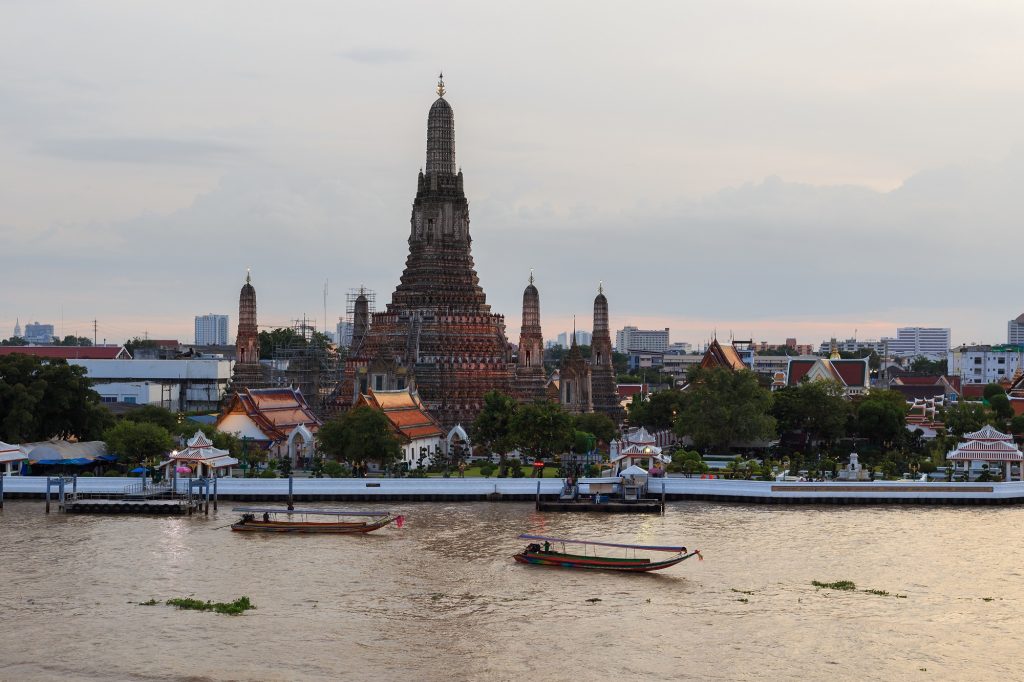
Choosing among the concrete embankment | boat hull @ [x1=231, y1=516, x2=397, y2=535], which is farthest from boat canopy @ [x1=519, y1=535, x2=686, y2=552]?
the concrete embankment

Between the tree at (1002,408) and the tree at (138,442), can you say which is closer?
the tree at (138,442)

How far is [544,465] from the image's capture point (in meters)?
80.5

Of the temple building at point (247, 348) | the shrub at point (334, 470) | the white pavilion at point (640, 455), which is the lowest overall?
the shrub at point (334, 470)

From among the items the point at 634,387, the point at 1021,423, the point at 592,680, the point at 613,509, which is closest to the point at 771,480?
the point at 613,509

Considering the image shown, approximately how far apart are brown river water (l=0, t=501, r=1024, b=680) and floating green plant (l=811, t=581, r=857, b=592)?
2.14ft

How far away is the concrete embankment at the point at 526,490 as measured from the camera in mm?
68875

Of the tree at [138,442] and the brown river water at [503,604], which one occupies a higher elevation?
the tree at [138,442]

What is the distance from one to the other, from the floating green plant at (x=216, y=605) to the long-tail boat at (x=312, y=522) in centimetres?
1467

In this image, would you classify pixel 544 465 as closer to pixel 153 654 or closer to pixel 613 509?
pixel 613 509

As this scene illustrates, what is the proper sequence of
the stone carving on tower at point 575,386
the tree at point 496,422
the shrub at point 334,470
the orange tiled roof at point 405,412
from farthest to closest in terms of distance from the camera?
the stone carving on tower at point 575,386 → the orange tiled roof at point 405,412 → the tree at point 496,422 → the shrub at point 334,470

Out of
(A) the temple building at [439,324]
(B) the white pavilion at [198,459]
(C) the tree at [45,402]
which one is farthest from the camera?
(A) the temple building at [439,324]

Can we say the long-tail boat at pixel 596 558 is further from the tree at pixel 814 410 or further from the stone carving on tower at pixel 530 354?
the stone carving on tower at pixel 530 354

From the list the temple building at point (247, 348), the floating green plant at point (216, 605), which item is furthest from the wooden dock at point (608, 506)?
the temple building at point (247, 348)

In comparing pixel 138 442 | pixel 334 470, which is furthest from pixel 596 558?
pixel 138 442
